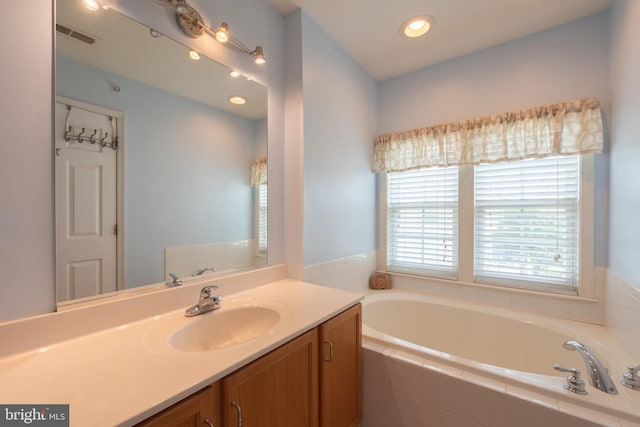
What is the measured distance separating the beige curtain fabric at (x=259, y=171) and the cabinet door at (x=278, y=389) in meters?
1.00

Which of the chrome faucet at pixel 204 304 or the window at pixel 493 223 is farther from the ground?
the window at pixel 493 223

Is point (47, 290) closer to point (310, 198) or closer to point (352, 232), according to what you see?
point (310, 198)

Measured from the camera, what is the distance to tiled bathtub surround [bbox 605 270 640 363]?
1307 millimetres

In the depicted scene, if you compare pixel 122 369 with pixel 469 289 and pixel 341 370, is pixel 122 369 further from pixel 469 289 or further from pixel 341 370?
pixel 469 289

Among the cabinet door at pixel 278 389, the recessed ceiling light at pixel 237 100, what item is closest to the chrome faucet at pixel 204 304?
the cabinet door at pixel 278 389

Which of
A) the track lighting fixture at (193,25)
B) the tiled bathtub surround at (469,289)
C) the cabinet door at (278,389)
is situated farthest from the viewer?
the tiled bathtub surround at (469,289)

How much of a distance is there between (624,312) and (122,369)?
2.31 meters

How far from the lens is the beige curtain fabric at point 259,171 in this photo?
1.72 m

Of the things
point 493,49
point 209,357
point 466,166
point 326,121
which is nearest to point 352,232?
point 326,121

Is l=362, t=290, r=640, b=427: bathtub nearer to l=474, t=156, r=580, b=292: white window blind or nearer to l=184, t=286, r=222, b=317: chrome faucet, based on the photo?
l=474, t=156, r=580, b=292: white window blind

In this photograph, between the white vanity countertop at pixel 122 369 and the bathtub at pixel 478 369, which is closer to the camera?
the white vanity countertop at pixel 122 369

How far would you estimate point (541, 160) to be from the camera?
6.48ft

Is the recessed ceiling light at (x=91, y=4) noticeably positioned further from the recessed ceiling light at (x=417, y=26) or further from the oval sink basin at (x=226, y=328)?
the recessed ceiling light at (x=417, y=26)

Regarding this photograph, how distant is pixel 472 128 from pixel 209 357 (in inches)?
92.2
